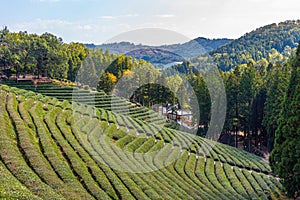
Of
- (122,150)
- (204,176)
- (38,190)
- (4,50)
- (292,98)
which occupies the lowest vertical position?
(204,176)

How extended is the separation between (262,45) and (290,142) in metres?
153

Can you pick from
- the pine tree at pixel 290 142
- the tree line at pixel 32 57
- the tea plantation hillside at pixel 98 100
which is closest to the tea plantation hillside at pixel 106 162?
the pine tree at pixel 290 142

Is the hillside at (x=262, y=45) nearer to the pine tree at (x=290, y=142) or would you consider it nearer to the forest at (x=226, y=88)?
the forest at (x=226, y=88)

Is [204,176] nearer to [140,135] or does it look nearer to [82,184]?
[140,135]

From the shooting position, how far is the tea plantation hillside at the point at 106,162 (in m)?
12.4

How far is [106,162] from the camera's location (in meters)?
17.2

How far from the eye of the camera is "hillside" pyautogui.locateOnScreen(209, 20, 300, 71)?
449 feet

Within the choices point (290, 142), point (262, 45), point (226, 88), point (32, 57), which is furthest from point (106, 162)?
point (262, 45)

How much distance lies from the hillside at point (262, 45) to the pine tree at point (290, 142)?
10823cm

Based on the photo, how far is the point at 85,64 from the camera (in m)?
Result: 68.1

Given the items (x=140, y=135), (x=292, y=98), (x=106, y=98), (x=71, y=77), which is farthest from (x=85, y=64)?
(x=292, y=98)

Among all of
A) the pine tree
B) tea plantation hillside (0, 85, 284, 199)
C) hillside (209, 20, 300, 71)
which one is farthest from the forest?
hillside (209, 20, 300, 71)

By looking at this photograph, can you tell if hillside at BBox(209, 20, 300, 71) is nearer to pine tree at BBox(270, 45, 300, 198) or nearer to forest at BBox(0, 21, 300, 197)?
forest at BBox(0, 21, 300, 197)

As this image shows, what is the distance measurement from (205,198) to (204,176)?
5.52 metres
